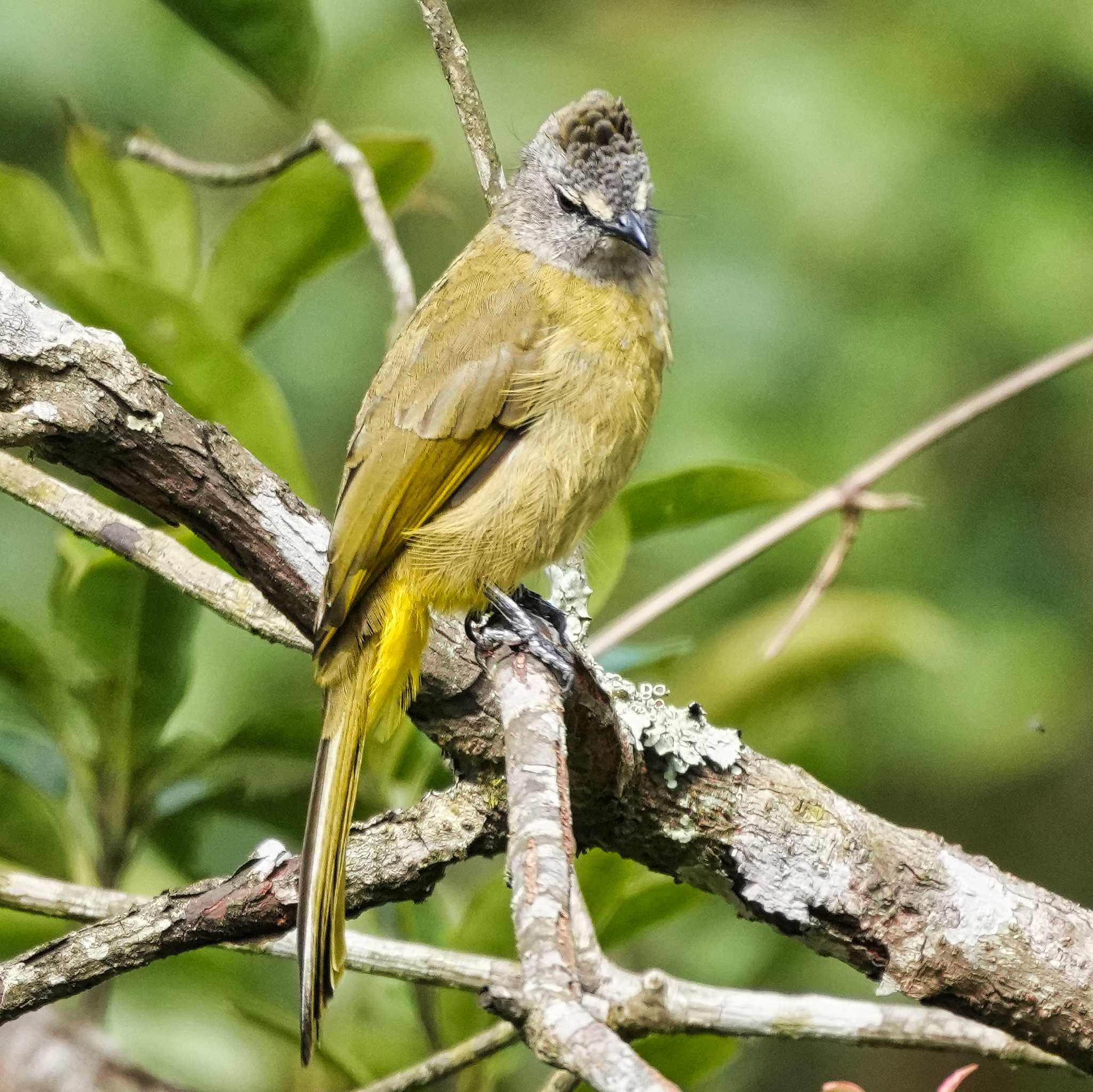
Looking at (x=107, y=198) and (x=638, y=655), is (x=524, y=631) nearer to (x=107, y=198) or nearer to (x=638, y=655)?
(x=638, y=655)

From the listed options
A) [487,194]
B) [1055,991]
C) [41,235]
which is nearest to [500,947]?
[1055,991]

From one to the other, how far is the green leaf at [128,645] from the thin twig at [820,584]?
3.53 ft

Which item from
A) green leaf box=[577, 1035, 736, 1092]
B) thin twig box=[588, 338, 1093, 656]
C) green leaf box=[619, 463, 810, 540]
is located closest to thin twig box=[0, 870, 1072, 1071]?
green leaf box=[577, 1035, 736, 1092]

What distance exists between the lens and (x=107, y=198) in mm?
3166

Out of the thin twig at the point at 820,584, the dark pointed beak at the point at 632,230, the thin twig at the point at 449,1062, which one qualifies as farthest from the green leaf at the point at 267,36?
the thin twig at the point at 449,1062

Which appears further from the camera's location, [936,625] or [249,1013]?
[936,625]

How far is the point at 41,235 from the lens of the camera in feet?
9.94

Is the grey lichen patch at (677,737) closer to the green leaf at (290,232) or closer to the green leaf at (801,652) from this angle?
the green leaf at (801,652)

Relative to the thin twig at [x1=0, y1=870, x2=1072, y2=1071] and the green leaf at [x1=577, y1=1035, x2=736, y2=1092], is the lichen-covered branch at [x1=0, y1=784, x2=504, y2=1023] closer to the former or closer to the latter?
the thin twig at [x1=0, y1=870, x2=1072, y2=1071]

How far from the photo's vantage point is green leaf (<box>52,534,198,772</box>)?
8.78 feet

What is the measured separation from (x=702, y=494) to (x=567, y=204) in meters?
0.62

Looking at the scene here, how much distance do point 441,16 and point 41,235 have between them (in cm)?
92

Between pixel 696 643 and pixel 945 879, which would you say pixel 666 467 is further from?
pixel 945 879

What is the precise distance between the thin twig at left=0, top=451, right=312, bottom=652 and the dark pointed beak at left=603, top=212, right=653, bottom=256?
948 millimetres
